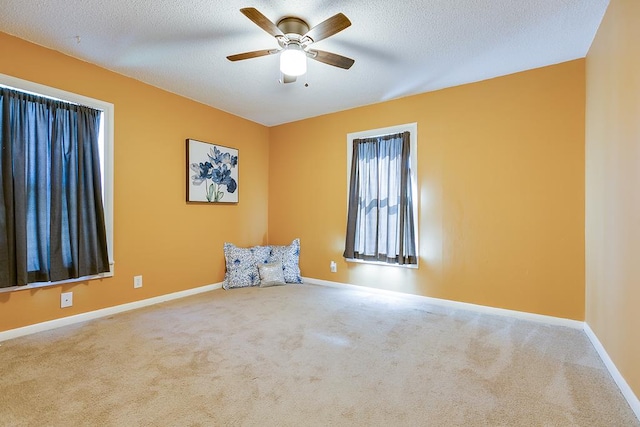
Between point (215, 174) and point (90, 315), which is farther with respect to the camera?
point (215, 174)

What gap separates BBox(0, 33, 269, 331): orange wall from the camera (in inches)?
101

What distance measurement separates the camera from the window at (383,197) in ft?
11.6

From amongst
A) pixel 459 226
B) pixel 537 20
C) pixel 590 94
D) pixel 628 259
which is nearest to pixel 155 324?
pixel 459 226

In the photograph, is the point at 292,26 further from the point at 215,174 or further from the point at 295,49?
the point at 215,174

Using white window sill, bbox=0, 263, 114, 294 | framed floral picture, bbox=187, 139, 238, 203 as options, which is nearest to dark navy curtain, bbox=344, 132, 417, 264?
framed floral picture, bbox=187, 139, 238, 203

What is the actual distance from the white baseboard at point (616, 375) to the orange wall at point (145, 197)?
3902 millimetres

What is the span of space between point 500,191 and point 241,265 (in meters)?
3.20

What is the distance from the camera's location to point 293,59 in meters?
2.22

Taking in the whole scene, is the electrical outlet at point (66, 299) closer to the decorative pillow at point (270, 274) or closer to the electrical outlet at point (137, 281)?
the electrical outlet at point (137, 281)

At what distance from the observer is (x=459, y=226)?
10.8 ft

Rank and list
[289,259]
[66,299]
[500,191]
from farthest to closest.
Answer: [289,259]
[500,191]
[66,299]

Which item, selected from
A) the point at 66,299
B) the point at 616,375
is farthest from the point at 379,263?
the point at 66,299

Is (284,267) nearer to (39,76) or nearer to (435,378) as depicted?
(435,378)

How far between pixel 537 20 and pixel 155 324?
12.9 feet
